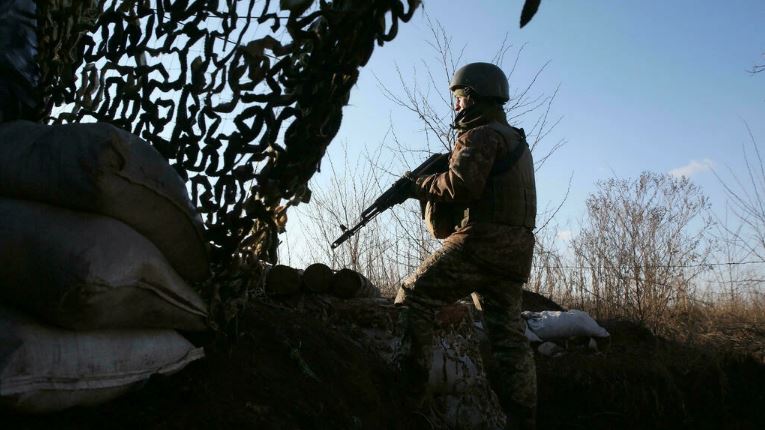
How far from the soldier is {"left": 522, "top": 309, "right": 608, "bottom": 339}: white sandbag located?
2252 millimetres

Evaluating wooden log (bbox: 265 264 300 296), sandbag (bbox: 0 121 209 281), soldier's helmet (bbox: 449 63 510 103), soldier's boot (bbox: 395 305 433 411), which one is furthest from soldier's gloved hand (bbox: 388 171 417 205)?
sandbag (bbox: 0 121 209 281)

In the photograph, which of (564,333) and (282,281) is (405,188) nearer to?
(282,281)

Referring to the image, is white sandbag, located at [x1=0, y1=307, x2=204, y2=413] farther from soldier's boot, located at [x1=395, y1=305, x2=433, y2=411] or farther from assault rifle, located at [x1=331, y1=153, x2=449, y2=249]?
assault rifle, located at [x1=331, y1=153, x2=449, y2=249]

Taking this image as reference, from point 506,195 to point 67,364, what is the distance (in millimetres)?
2494

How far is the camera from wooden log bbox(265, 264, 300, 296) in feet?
15.9

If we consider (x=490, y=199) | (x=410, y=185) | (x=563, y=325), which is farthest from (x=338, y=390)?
(x=563, y=325)

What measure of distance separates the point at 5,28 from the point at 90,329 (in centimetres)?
151

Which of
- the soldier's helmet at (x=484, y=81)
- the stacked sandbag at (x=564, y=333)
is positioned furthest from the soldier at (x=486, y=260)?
the stacked sandbag at (x=564, y=333)

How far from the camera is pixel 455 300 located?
3895mm

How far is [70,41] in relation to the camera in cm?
297

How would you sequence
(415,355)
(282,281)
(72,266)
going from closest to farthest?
(72,266) < (415,355) < (282,281)

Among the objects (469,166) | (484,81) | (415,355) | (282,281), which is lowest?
(415,355)

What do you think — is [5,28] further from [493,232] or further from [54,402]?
[493,232]

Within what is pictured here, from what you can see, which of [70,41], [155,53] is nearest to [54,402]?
[155,53]
